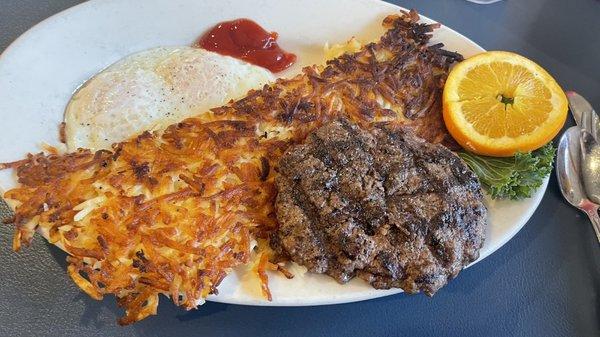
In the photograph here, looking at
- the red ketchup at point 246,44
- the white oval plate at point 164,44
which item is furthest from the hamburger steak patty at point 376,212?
the red ketchup at point 246,44

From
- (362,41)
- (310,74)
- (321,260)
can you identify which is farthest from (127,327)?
(362,41)

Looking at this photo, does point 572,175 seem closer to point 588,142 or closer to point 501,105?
point 588,142

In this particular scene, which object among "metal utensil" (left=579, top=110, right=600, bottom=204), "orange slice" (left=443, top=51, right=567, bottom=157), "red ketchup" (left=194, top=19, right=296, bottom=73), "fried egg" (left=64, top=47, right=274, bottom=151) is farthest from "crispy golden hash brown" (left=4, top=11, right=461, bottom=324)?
"metal utensil" (left=579, top=110, right=600, bottom=204)

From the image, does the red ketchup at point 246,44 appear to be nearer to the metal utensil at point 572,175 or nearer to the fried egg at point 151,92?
the fried egg at point 151,92

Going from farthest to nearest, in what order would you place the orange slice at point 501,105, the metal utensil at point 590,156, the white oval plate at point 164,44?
the metal utensil at point 590,156
the orange slice at point 501,105
the white oval plate at point 164,44

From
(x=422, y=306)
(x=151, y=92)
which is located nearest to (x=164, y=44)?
(x=151, y=92)

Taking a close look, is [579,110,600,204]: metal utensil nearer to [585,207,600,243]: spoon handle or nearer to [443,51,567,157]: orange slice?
[585,207,600,243]: spoon handle
